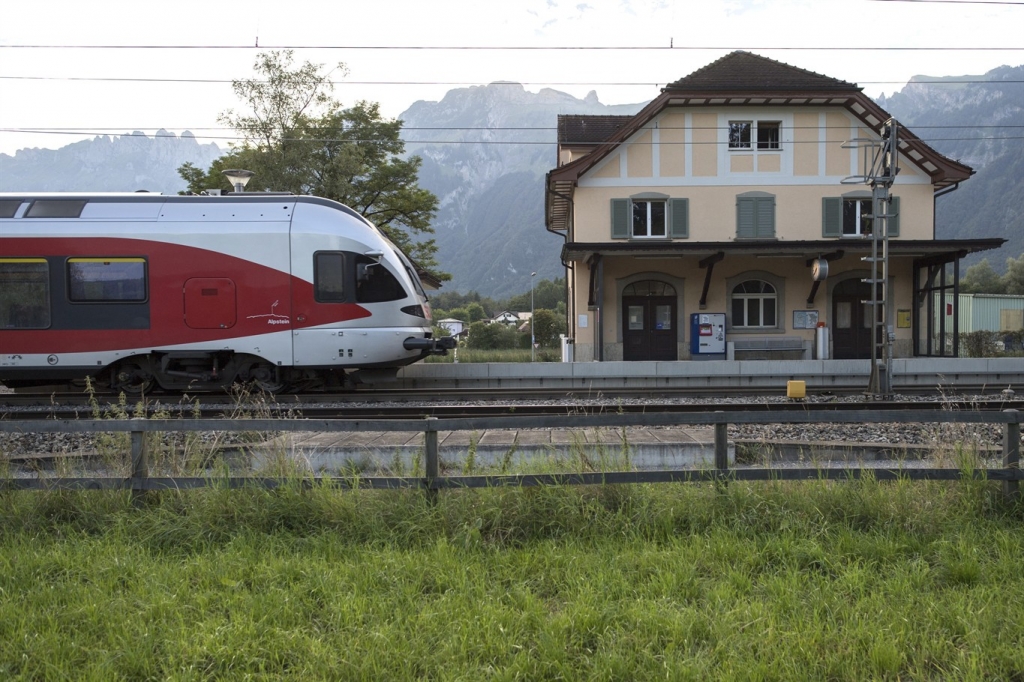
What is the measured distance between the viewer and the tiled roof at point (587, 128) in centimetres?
2981

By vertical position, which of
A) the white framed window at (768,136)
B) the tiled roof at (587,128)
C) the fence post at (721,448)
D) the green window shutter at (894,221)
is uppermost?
the tiled roof at (587,128)

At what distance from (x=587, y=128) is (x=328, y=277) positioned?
72.9ft

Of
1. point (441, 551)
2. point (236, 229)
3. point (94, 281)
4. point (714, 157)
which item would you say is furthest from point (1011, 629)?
point (714, 157)

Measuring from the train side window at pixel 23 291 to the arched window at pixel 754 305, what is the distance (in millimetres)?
20853

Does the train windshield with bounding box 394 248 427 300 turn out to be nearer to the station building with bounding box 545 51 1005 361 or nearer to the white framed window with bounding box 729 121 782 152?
the station building with bounding box 545 51 1005 361

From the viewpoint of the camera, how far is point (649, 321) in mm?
24453

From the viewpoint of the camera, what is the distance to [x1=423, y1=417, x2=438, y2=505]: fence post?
455 centimetres

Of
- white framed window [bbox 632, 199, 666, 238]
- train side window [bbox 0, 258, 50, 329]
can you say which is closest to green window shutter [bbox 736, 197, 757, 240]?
white framed window [bbox 632, 199, 666, 238]

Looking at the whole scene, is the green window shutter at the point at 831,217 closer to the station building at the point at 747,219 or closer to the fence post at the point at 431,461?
the station building at the point at 747,219

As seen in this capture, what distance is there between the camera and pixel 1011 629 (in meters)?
3.10

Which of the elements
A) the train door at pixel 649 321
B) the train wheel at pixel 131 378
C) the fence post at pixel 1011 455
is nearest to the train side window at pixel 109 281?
the train wheel at pixel 131 378

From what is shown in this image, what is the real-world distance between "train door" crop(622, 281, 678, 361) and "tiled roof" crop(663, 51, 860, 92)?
7188mm

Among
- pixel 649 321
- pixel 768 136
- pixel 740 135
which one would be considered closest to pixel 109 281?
pixel 649 321

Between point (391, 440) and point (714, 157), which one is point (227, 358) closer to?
point (391, 440)
